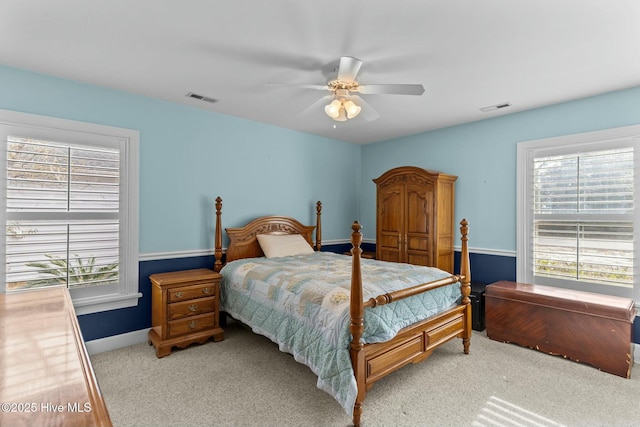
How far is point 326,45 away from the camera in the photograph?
2.29m

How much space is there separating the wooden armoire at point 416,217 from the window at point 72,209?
3150 mm

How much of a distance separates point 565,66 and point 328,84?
75.7 inches

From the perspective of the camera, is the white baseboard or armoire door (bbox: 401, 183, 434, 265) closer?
the white baseboard

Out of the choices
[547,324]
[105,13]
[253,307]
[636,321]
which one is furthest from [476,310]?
[105,13]

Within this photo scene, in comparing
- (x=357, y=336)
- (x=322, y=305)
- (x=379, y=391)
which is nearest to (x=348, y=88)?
(x=322, y=305)

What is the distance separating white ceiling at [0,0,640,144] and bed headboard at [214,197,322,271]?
5.07ft

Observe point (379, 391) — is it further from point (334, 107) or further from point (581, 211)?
point (581, 211)

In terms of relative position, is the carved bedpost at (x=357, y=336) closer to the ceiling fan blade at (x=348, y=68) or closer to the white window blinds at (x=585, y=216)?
the ceiling fan blade at (x=348, y=68)

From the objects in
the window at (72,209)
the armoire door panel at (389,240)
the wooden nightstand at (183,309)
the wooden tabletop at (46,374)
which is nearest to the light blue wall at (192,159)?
the window at (72,209)

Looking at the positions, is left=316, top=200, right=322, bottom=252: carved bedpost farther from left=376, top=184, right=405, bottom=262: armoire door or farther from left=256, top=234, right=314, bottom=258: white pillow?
left=376, top=184, right=405, bottom=262: armoire door

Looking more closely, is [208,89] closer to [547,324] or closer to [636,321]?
[547,324]

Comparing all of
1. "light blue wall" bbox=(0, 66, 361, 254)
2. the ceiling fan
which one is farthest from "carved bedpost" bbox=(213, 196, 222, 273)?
the ceiling fan

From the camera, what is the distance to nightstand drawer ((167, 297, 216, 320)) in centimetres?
311

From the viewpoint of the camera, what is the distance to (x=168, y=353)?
10.1ft
